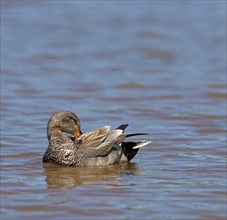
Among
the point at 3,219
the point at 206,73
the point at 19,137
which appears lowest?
the point at 3,219

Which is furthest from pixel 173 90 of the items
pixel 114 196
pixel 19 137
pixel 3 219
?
pixel 3 219

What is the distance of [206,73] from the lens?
59.4 feet

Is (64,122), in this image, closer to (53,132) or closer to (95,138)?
(53,132)

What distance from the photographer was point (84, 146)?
11.6 metres

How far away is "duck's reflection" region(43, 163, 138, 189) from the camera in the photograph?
10.7m

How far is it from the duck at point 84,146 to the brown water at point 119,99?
0.17 metres

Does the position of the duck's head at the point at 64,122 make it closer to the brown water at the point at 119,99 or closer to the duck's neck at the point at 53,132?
the duck's neck at the point at 53,132

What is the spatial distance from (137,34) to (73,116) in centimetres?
1108

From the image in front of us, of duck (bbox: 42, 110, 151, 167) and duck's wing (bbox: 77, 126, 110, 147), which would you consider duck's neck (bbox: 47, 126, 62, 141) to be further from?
duck's wing (bbox: 77, 126, 110, 147)

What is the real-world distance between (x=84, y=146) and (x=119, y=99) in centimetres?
450

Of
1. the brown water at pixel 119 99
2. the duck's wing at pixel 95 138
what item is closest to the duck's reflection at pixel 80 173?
the brown water at pixel 119 99

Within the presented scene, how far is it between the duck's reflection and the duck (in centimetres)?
9

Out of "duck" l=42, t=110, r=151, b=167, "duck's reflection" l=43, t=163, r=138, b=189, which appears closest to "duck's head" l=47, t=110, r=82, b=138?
"duck" l=42, t=110, r=151, b=167

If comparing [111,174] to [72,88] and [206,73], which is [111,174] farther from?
[206,73]
